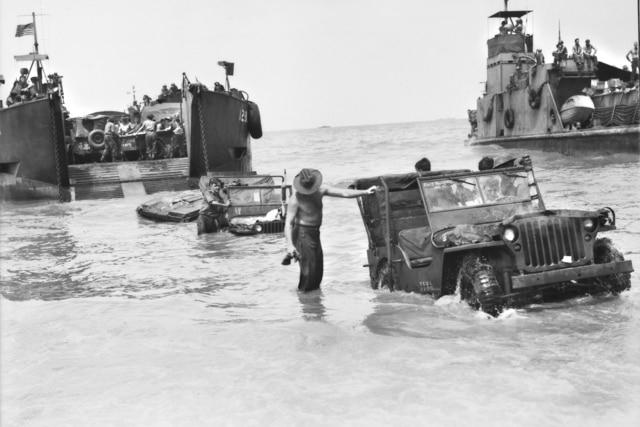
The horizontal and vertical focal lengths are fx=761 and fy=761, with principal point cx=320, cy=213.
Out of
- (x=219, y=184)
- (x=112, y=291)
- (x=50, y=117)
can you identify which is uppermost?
(x=50, y=117)

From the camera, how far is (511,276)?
7012 millimetres

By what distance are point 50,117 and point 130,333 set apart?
20752 mm

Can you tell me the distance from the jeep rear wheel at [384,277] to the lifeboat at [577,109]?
2424 cm

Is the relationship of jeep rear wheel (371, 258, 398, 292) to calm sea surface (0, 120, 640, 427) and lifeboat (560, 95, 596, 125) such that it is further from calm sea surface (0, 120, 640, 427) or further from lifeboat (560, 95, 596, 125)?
lifeboat (560, 95, 596, 125)

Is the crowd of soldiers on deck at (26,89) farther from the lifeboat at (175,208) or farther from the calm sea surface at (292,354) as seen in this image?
the calm sea surface at (292,354)

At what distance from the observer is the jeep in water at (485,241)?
22.9 ft

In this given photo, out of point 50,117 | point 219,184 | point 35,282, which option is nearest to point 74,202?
point 50,117

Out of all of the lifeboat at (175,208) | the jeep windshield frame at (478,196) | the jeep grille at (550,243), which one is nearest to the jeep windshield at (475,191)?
the jeep windshield frame at (478,196)

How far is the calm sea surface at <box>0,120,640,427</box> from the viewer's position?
4.95m

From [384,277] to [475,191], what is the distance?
4.69 ft

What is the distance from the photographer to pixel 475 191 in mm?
8195

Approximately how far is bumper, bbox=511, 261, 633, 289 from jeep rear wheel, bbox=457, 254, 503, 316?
0.63ft

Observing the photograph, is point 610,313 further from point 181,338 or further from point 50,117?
point 50,117

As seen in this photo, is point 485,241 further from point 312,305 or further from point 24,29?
point 24,29
